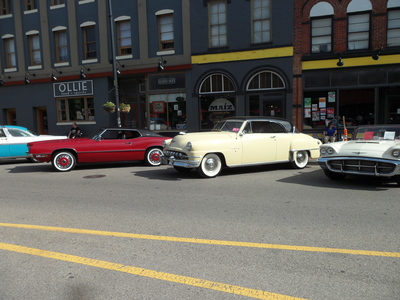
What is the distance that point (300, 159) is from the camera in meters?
10.4

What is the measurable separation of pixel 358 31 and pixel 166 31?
1007 centimetres

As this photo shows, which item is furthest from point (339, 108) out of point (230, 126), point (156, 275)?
point (156, 275)

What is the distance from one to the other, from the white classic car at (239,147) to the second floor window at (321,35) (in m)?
7.67

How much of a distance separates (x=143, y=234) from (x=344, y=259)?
2508 millimetres

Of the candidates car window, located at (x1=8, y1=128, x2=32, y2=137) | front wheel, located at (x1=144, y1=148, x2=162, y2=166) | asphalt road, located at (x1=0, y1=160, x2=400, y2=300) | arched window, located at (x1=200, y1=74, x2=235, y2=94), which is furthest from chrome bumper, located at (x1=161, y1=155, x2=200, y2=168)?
arched window, located at (x1=200, y1=74, x2=235, y2=94)

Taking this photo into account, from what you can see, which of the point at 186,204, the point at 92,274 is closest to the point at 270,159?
the point at 186,204

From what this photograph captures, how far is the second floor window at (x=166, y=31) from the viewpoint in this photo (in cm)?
1850

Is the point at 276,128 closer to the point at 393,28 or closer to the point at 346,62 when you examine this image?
the point at 346,62

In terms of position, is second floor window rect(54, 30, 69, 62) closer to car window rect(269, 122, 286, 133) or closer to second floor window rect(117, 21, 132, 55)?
second floor window rect(117, 21, 132, 55)

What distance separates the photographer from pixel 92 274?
329 centimetres

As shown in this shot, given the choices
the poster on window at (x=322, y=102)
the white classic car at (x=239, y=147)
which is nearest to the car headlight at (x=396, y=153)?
the white classic car at (x=239, y=147)

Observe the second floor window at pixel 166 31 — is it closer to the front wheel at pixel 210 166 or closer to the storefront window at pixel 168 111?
the storefront window at pixel 168 111

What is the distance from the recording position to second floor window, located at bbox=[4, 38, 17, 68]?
2202 cm

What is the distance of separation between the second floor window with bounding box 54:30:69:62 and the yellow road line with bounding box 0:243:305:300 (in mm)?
19322
